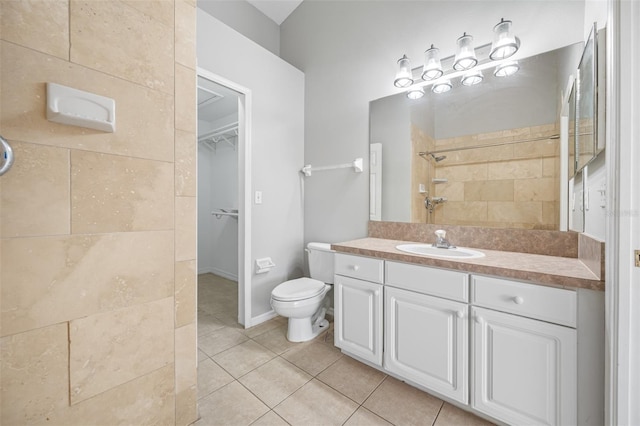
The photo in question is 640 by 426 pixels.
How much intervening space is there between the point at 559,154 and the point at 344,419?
1873 mm

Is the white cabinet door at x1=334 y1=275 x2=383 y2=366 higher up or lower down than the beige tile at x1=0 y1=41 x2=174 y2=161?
lower down

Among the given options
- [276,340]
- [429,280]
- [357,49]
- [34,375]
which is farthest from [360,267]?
[357,49]

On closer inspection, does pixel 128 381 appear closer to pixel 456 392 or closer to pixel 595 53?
pixel 456 392

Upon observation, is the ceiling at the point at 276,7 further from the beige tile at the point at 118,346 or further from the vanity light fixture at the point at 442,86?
the beige tile at the point at 118,346

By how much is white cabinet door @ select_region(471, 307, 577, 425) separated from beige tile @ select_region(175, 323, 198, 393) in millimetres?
1359

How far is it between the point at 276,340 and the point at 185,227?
1.36 metres

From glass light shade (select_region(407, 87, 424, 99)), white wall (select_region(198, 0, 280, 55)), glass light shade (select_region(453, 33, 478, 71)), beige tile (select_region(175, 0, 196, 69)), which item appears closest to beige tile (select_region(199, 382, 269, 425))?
beige tile (select_region(175, 0, 196, 69))

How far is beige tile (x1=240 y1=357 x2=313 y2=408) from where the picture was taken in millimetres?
1474

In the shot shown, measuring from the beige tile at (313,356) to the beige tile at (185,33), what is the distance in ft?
6.17

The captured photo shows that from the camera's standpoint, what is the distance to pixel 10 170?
2.54 ft

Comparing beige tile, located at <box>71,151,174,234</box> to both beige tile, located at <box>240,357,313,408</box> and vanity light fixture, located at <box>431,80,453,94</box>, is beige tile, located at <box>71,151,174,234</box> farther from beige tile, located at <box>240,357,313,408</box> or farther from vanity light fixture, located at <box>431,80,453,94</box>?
vanity light fixture, located at <box>431,80,453,94</box>

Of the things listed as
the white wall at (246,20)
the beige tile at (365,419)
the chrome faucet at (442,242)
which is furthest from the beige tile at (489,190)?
the white wall at (246,20)

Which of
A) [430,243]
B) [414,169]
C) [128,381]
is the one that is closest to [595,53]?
[414,169]

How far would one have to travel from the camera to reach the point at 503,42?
152 centimetres
